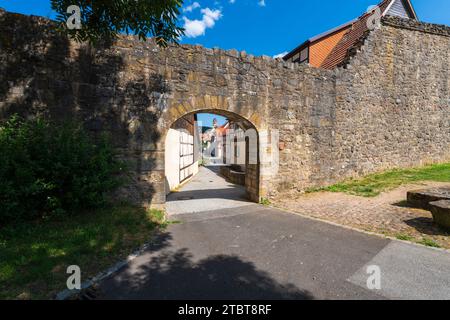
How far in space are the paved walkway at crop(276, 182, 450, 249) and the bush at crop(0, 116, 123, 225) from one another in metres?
5.17

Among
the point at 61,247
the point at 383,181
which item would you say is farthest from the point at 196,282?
the point at 383,181

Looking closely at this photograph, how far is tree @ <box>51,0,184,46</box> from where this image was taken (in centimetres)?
336

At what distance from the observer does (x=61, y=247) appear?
3494 mm

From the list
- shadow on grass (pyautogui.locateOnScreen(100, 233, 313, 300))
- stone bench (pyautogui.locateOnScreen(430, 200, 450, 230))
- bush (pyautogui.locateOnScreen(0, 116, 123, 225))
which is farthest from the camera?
stone bench (pyautogui.locateOnScreen(430, 200, 450, 230))

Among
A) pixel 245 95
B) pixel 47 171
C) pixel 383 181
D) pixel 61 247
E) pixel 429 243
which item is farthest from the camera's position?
pixel 383 181

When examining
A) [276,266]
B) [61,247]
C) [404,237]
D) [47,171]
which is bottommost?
[276,266]

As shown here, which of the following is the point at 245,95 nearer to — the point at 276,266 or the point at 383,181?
the point at 276,266

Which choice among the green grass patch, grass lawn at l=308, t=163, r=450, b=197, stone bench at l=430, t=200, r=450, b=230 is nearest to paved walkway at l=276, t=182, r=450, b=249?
the green grass patch

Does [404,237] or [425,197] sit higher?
[425,197]

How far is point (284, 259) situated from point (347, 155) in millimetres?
7265

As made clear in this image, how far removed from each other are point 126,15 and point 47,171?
3187mm

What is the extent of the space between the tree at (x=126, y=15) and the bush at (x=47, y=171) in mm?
2095

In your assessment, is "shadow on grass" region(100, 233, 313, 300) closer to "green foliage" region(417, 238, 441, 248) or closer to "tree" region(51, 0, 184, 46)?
"green foliage" region(417, 238, 441, 248)
